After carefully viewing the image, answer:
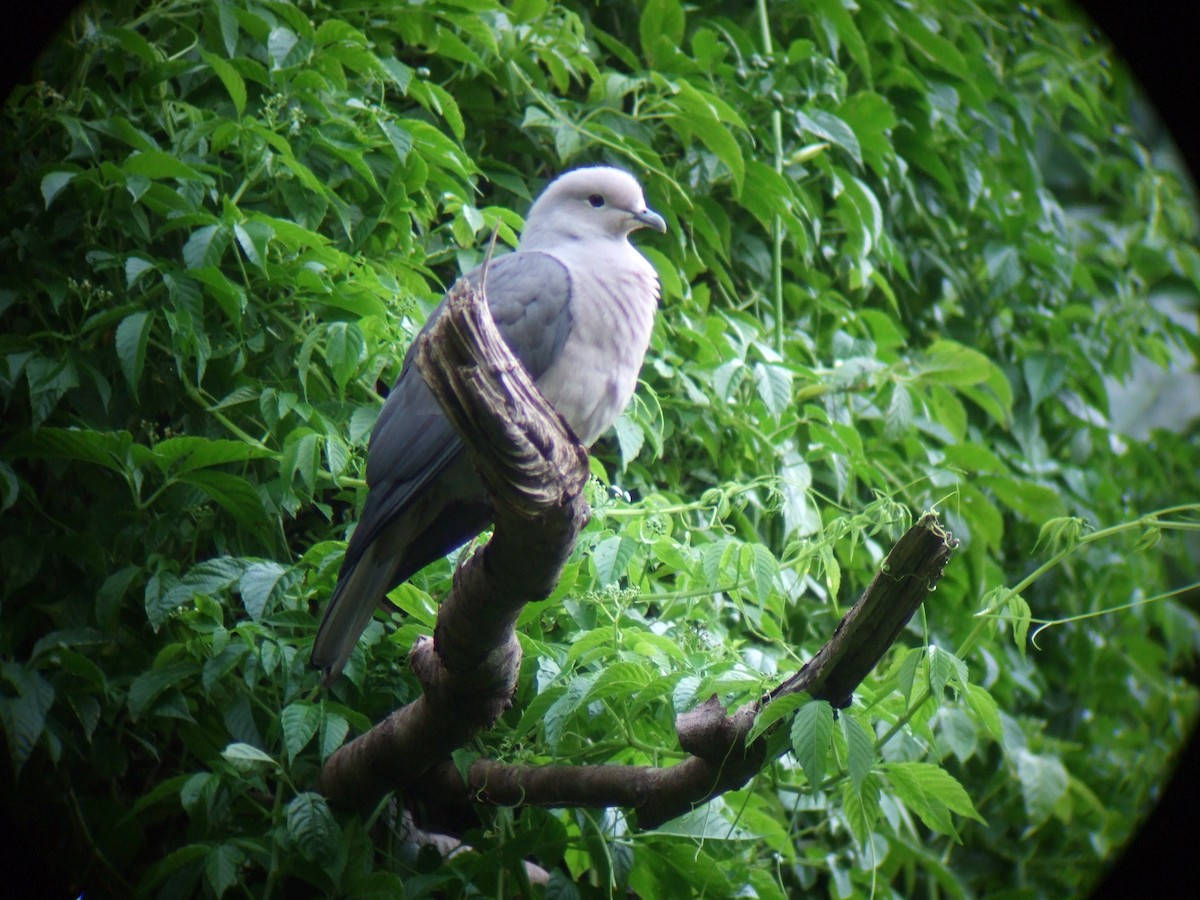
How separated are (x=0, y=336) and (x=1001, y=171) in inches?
133

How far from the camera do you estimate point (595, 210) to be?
305cm

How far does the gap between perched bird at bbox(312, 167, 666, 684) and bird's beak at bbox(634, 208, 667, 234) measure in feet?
0.31

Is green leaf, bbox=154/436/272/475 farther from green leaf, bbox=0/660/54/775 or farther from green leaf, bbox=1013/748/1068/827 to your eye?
green leaf, bbox=1013/748/1068/827

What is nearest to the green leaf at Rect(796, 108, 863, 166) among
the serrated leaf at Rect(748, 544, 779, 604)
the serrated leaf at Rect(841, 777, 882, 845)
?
the serrated leaf at Rect(748, 544, 779, 604)

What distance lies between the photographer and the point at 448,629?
209 centimetres

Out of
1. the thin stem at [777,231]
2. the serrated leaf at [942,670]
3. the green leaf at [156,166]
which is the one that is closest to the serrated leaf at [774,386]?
the thin stem at [777,231]

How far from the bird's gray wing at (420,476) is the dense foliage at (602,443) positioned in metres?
0.11

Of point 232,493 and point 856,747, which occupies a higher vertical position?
point 856,747

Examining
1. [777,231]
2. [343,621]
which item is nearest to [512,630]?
[343,621]

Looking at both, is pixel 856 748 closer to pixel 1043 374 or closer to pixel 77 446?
pixel 77 446

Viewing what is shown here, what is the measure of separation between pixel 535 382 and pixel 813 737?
3.94 feet

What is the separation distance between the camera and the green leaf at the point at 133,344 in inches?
96.6

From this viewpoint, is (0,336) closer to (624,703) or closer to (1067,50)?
(624,703)

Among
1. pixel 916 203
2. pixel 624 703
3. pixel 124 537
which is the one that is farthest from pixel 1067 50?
pixel 124 537
